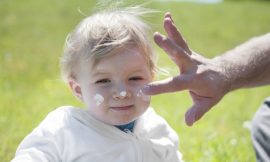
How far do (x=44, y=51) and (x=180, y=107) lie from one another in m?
5.28

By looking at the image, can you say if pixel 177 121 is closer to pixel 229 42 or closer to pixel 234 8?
pixel 229 42

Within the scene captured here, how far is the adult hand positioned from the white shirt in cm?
54

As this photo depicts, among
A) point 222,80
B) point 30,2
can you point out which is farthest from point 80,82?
point 30,2

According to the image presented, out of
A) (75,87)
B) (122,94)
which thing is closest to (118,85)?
(122,94)

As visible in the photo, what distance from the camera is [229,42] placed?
18062 millimetres

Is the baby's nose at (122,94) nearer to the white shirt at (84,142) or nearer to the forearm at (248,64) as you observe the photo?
the white shirt at (84,142)

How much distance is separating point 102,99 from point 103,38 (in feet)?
1.13

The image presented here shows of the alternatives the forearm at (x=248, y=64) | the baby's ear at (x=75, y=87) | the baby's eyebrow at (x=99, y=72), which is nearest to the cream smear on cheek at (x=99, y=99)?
the baby's eyebrow at (x=99, y=72)

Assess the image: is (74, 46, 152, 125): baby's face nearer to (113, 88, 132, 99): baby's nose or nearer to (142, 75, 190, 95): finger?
(113, 88, 132, 99): baby's nose

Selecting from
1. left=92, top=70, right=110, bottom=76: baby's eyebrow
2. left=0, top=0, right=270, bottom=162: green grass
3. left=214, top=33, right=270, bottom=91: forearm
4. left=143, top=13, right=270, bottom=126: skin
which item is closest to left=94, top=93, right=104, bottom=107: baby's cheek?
left=92, top=70, right=110, bottom=76: baby's eyebrow

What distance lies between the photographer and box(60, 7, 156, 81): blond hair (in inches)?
122

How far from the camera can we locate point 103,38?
123 inches

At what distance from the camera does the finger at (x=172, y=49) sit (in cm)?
276

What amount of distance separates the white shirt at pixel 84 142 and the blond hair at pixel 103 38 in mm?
290
